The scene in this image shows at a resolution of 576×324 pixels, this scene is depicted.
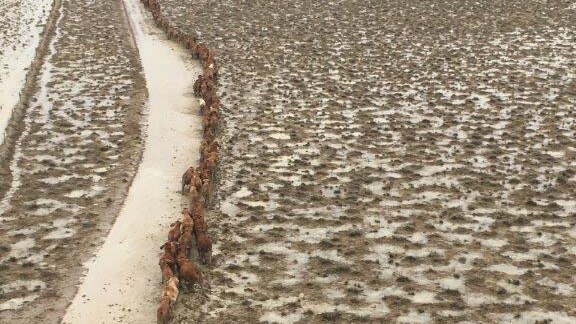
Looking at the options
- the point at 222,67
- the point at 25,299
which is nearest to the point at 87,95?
the point at 222,67

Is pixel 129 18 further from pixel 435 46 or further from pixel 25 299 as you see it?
pixel 25 299

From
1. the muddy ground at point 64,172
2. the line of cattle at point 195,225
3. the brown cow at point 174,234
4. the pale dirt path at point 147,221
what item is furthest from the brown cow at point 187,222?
the muddy ground at point 64,172

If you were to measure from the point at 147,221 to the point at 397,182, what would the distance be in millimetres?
6359

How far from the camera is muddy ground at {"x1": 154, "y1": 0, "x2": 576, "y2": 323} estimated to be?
11844mm

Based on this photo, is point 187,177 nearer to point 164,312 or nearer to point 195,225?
point 195,225

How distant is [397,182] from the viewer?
642 inches

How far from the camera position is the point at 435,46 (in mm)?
29391

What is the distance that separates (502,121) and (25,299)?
14829 mm

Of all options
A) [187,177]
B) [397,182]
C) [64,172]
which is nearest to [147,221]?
[187,177]

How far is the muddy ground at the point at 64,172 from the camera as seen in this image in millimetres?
12555

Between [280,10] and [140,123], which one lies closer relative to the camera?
[140,123]

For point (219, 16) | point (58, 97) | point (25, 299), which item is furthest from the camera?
point (219, 16)

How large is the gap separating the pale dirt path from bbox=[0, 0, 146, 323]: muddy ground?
14.2 inches

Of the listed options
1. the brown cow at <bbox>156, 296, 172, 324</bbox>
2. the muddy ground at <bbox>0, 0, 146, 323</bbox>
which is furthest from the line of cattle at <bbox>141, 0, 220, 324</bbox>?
the muddy ground at <bbox>0, 0, 146, 323</bbox>
